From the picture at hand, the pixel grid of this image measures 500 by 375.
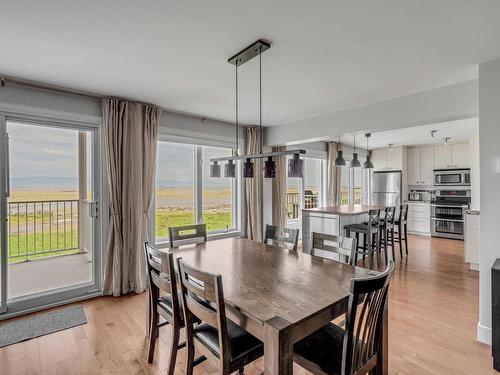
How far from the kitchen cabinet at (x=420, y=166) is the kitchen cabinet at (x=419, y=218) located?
652 millimetres

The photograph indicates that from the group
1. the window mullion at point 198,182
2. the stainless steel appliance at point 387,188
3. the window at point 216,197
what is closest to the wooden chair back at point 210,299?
the window mullion at point 198,182

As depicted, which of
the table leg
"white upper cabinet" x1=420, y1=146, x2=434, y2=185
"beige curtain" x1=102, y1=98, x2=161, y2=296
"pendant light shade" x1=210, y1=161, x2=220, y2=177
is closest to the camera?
the table leg

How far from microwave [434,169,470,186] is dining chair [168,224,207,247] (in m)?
6.63

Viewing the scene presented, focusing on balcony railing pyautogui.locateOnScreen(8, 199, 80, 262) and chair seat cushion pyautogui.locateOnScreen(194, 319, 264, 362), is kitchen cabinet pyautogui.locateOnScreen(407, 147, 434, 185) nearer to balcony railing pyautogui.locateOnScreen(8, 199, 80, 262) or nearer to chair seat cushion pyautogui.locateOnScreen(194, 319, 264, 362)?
chair seat cushion pyautogui.locateOnScreen(194, 319, 264, 362)

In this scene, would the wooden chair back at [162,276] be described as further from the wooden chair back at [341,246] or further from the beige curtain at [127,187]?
the beige curtain at [127,187]

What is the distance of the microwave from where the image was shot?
21.6 ft

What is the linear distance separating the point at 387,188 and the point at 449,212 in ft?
5.17

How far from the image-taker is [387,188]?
25.5 ft

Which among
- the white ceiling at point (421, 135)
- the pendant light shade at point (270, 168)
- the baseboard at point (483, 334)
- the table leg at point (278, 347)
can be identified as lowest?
the baseboard at point (483, 334)

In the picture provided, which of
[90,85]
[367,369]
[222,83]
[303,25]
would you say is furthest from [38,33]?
[367,369]

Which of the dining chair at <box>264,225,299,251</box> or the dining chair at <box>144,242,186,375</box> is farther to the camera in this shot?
the dining chair at <box>264,225,299,251</box>

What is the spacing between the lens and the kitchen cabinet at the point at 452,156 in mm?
6672

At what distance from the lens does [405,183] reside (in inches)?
301

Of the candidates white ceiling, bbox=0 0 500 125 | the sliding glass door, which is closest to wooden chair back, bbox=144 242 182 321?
white ceiling, bbox=0 0 500 125
